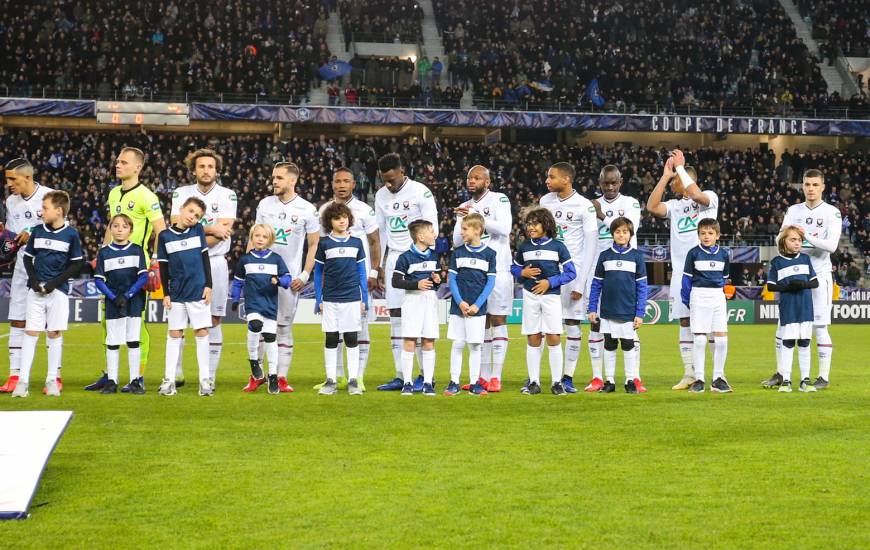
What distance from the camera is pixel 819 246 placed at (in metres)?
11.6

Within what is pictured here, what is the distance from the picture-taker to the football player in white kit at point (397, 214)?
11203mm

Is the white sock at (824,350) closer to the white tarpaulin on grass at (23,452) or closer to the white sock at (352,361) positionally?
the white sock at (352,361)

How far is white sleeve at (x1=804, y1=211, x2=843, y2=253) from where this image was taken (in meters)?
11.6

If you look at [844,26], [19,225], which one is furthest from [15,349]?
[844,26]

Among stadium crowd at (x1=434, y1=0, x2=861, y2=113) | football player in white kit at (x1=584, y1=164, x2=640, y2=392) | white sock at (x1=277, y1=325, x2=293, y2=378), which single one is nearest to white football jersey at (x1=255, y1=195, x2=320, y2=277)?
white sock at (x1=277, y1=325, x2=293, y2=378)

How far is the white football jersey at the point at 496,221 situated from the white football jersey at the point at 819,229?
3.30 metres

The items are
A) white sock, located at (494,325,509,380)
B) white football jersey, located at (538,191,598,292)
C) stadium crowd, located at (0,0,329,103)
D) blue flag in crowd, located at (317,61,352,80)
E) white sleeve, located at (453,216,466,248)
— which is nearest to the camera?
white sleeve, located at (453,216,466,248)

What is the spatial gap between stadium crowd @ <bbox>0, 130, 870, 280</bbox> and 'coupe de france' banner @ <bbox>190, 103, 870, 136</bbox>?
1.03m

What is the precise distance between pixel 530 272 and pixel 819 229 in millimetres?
3771

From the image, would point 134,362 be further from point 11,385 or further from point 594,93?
point 594,93

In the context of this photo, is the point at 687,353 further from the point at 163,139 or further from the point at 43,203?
the point at 163,139

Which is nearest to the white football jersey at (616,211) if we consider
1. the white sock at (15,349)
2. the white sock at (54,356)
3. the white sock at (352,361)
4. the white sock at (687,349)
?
the white sock at (687,349)

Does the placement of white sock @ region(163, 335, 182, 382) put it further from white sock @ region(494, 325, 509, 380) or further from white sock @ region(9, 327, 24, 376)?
white sock @ region(494, 325, 509, 380)

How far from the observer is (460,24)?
44438mm
